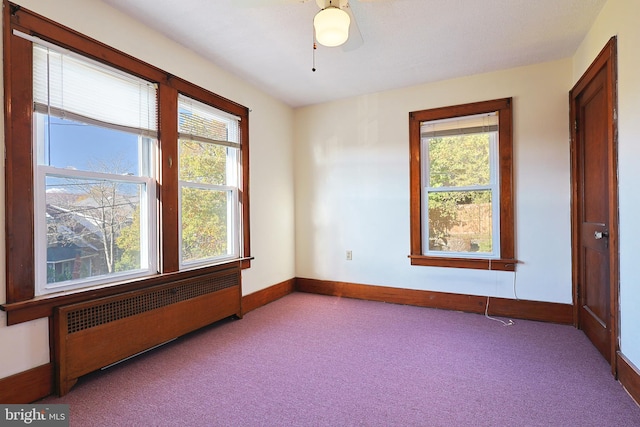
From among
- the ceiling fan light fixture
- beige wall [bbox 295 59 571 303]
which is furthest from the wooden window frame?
beige wall [bbox 295 59 571 303]

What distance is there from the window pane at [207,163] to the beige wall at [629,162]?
325 centimetres

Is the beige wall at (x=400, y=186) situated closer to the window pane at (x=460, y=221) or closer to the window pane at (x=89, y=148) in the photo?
the window pane at (x=460, y=221)

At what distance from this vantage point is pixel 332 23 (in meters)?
1.62

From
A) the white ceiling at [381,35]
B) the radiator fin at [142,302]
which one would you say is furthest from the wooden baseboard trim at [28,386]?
the white ceiling at [381,35]

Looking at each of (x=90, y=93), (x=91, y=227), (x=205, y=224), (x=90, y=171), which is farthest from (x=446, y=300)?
(x=90, y=93)

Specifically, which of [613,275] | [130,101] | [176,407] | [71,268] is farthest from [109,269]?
[613,275]

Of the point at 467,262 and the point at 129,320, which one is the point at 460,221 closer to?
the point at 467,262

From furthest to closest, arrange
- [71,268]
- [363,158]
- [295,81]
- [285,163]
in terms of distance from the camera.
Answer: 1. [285,163]
2. [363,158]
3. [295,81]
4. [71,268]

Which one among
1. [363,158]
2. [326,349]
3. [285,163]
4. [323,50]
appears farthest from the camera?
[285,163]

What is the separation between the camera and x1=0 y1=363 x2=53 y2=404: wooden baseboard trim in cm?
176

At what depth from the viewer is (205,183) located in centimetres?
315

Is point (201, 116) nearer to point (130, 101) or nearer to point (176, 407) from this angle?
point (130, 101)

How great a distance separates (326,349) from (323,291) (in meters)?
1.70

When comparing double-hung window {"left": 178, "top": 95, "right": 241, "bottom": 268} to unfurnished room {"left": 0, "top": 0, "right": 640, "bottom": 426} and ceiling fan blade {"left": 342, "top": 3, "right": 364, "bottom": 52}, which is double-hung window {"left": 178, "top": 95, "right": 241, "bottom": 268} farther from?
ceiling fan blade {"left": 342, "top": 3, "right": 364, "bottom": 52}
